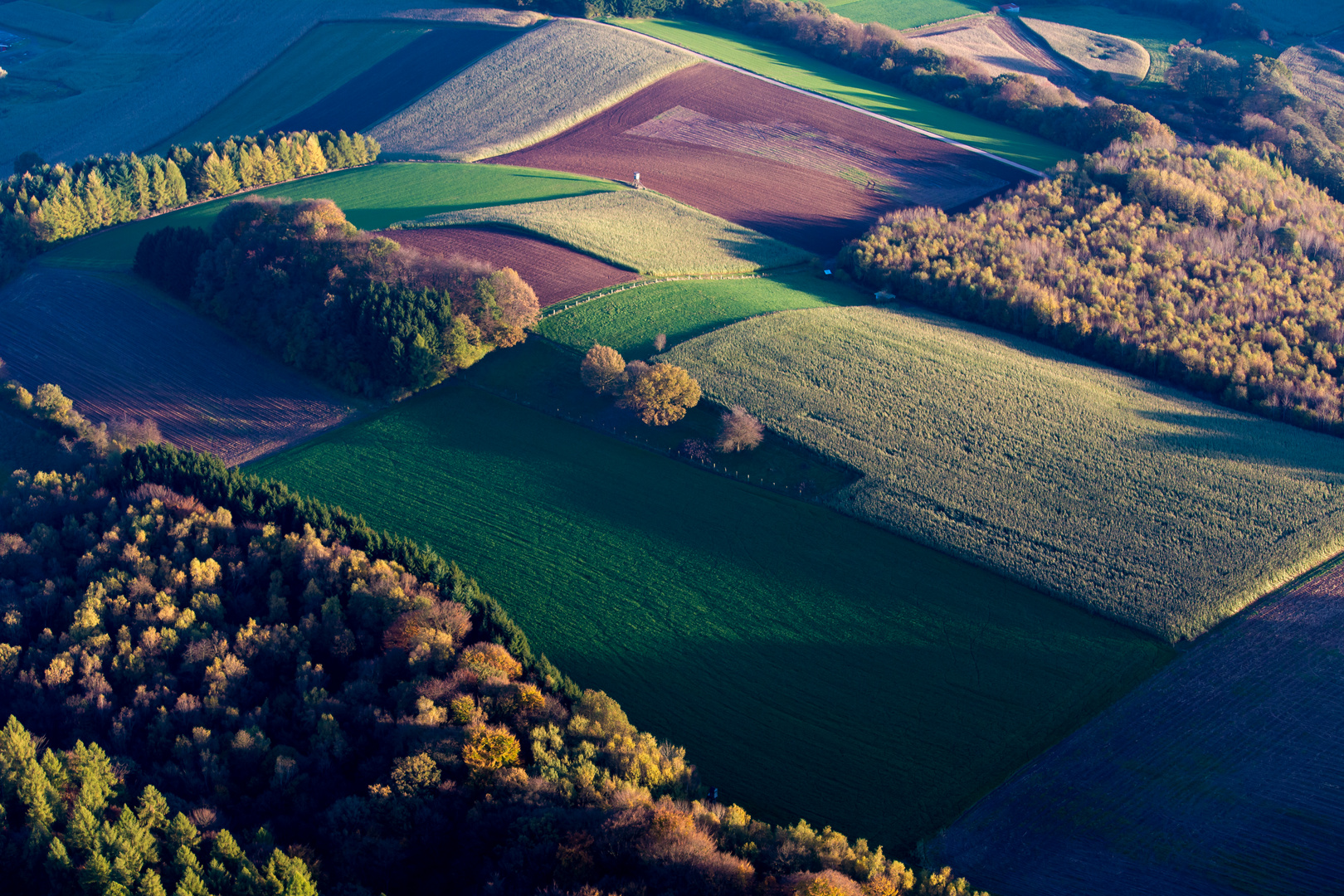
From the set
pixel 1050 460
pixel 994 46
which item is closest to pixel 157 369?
pixel 1050 460

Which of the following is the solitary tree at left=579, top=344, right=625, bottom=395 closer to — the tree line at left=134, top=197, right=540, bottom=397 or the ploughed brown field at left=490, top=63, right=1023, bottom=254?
the tree line at left=134, top=197, right=540, bottom=397

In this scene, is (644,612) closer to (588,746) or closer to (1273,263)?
(588,746)

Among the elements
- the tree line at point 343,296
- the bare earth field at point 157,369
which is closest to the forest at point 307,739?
the bare earth field at point 157,369

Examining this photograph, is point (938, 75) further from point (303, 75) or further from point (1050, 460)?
point (303, 75)

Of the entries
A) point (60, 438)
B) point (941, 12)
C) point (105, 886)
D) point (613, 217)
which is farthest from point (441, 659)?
point (941, 12)

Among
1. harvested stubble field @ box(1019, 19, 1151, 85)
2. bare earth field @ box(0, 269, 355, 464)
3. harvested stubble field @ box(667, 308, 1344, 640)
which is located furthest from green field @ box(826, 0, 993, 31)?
bare earth field @ box(0, 269, 355, 464)

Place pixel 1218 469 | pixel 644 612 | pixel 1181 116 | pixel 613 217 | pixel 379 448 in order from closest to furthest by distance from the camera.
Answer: pixel 644 612 → pixel 1218 469 → pixel 379 448 → pixel 613 217 → pixel 1181 116
